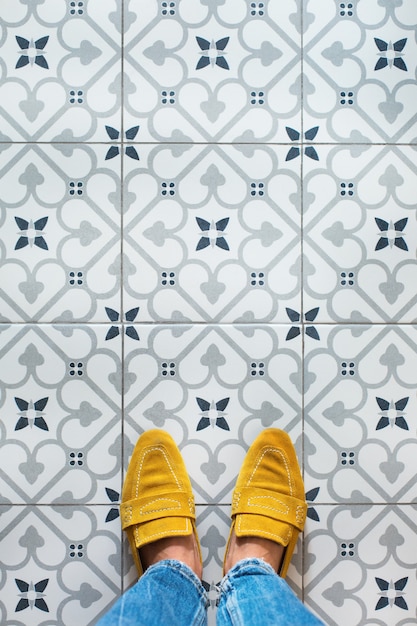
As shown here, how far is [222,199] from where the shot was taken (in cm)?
105

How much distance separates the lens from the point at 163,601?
0.88 m

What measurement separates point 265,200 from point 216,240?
118mm

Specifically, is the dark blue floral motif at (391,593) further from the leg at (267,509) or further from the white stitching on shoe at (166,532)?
the white stitching on shoe at (166,532)

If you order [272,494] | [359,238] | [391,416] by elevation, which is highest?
[359,238]

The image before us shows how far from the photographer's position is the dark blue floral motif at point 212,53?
1.05m

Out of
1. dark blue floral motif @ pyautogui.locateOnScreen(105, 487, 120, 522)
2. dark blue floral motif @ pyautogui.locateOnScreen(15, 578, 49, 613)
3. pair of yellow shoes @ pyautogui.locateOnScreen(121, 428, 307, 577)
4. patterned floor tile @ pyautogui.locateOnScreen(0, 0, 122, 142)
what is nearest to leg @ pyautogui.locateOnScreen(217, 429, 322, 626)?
pair of yellow shoes @ pyautogui.locateOnScreen(121, 428, 307, 577)

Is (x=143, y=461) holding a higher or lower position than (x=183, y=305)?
lower

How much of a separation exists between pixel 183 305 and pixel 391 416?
0.44 m

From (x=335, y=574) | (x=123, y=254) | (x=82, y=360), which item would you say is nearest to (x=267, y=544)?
(x=335, y=574)

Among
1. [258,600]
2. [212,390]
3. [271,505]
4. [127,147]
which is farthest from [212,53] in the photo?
[258,600]

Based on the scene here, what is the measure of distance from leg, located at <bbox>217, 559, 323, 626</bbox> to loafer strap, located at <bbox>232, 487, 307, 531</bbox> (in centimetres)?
8

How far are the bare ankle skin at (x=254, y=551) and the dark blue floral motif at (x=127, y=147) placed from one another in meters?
0.72

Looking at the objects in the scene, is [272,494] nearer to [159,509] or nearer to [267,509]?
[267,509]

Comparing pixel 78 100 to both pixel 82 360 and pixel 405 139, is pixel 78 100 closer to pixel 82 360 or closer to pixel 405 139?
pixel 82 360
